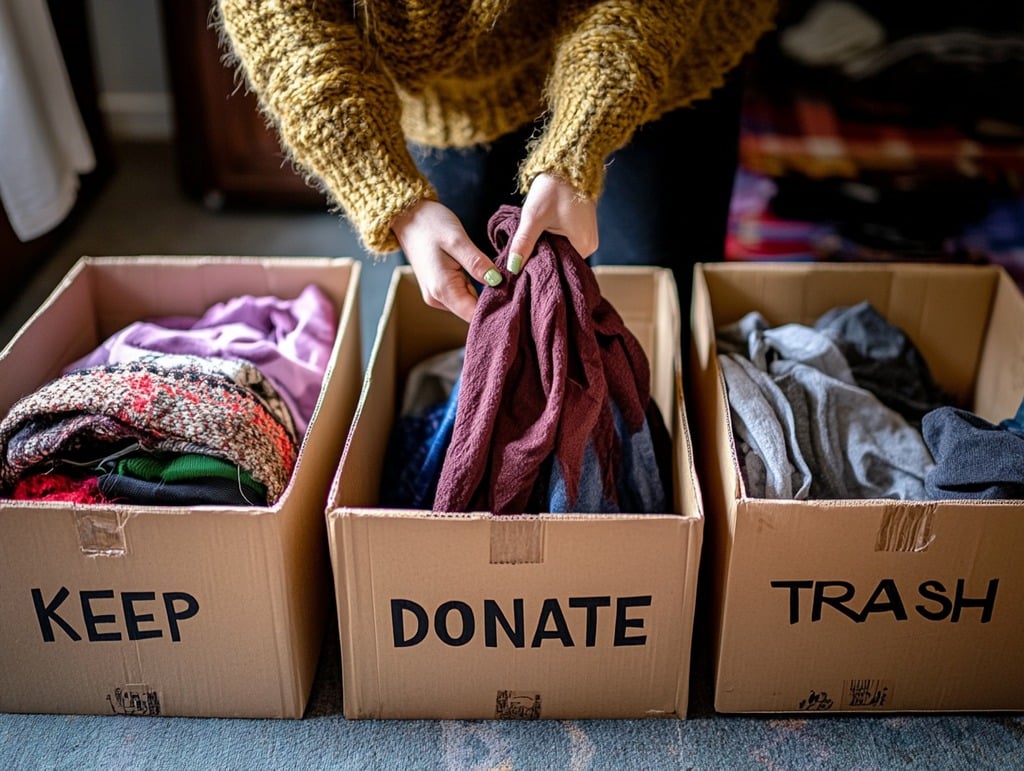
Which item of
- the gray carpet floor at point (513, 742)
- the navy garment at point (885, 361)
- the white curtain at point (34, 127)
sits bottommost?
the gray carpet floor at point (513, 742)

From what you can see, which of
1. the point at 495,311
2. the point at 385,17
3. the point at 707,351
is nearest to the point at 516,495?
the point at 495,311

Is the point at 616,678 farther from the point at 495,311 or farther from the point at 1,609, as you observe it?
the point at 1,609

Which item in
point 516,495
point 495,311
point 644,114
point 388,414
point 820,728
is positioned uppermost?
point 644,114

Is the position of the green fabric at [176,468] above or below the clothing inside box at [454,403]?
above

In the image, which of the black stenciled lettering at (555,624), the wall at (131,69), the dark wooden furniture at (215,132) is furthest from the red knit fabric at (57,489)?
the wall at (131,69)

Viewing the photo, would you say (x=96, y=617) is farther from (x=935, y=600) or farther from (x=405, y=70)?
(x=935, y=600)

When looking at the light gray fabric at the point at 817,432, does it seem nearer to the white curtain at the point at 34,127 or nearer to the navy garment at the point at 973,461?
the navy garment at the point at 973,461

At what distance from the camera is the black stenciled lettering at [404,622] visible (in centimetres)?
105

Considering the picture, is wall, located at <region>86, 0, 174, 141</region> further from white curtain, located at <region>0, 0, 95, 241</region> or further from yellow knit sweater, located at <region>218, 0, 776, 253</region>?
yellow knit sweater, located at <region>218, 0, 776, 253</region>

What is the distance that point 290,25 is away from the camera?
1000 millimetres

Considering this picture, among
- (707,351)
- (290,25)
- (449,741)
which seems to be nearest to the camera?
(290,25)

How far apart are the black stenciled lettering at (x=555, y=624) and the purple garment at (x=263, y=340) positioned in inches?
15.5

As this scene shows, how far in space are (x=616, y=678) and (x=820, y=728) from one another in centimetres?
23

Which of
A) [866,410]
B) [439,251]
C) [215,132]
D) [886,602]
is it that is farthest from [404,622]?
[215,132]
